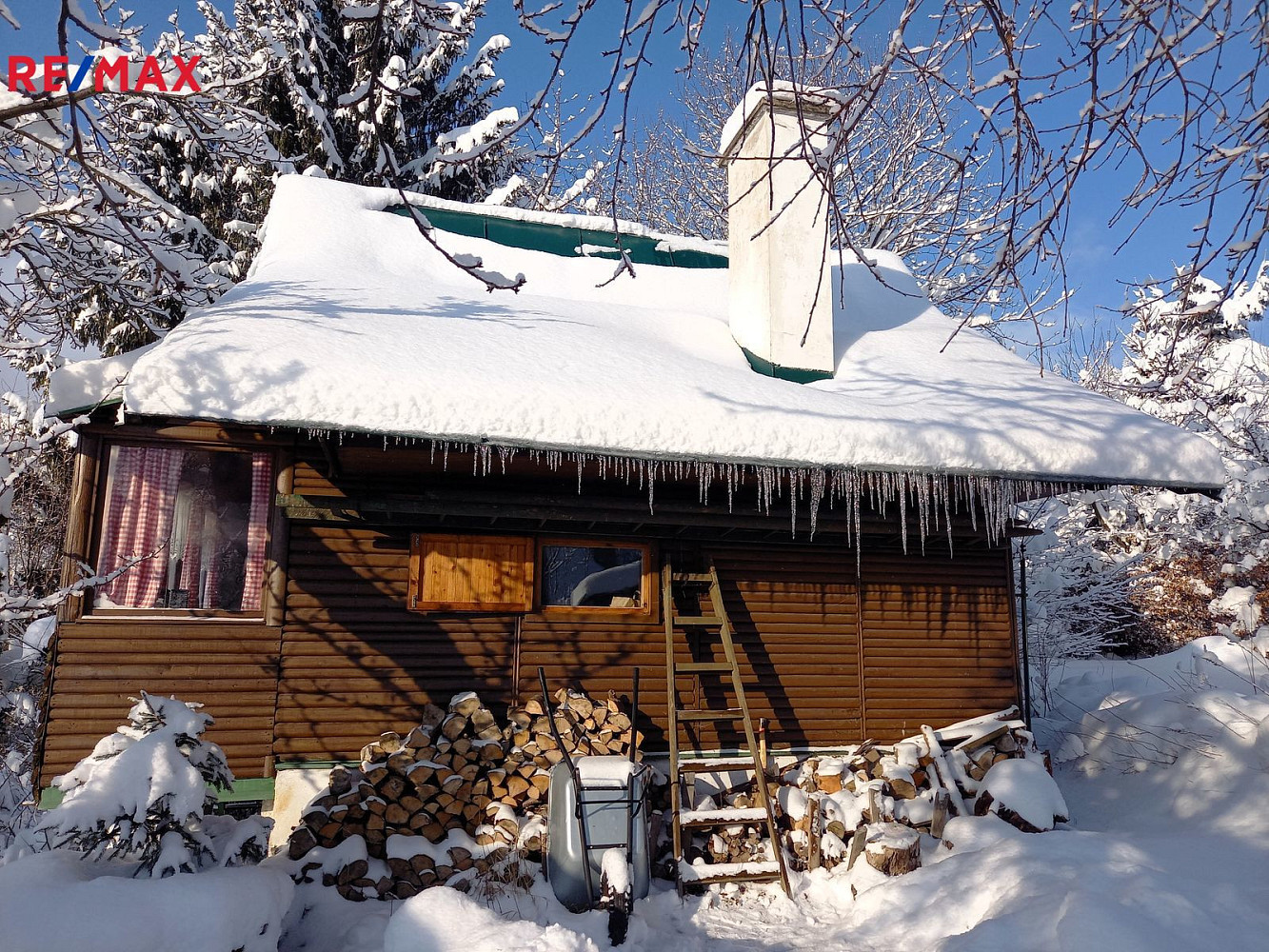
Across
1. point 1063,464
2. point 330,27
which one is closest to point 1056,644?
point 1063,464

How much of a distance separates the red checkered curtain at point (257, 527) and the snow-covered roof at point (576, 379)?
114 centimetres

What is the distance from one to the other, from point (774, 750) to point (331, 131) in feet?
42.6

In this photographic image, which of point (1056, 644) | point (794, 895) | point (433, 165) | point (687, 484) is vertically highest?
point (433, 165)

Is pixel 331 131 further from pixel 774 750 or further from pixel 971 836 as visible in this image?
pixel 971 836

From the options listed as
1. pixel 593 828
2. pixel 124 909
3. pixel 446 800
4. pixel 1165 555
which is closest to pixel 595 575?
pixel 446 800

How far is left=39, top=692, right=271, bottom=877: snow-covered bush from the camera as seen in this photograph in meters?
3.84

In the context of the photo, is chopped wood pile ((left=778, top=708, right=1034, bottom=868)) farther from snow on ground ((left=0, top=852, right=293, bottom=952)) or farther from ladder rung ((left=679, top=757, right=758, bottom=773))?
snow on ground ((left=0, top=852, right=293, bottom=952))

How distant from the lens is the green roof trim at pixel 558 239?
981 centimetres

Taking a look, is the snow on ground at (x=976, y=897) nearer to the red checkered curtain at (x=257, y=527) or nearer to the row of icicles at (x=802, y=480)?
the red checkered curtain at (x=257, y=527)

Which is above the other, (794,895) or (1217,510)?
(1217,510)

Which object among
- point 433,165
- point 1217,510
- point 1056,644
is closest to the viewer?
point 1056,644

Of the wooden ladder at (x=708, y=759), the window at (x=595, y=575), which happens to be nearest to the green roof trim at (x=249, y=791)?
the window at (x=595, y=575)

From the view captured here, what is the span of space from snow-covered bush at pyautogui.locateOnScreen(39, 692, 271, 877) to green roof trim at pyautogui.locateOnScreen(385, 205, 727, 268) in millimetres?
6891

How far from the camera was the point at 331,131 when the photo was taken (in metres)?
14.2
